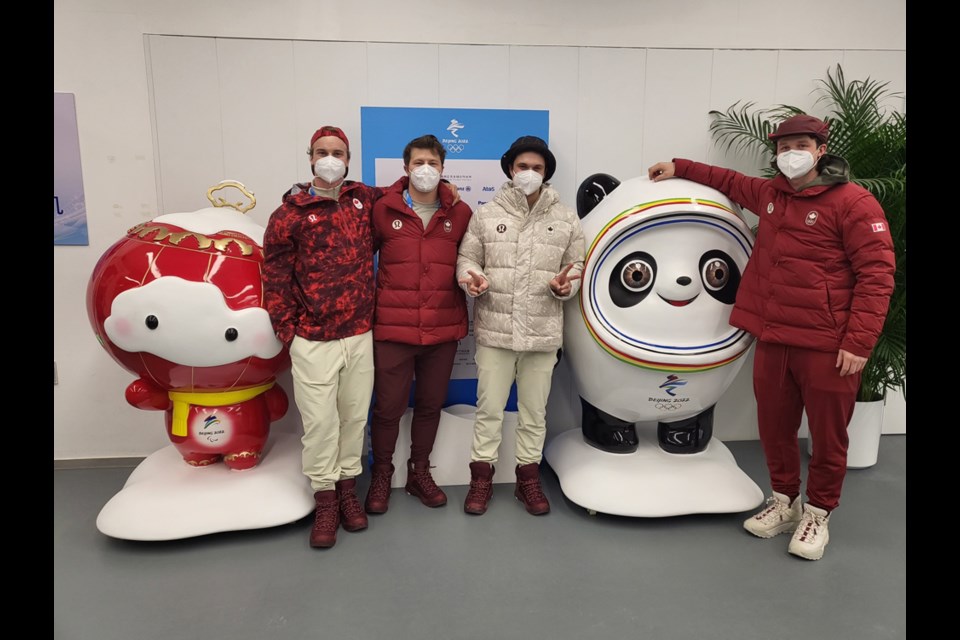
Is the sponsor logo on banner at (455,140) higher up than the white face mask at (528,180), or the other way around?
the sponsor logo on banner at (455,140)

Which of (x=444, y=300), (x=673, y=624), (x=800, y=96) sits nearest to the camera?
(x=673, y=624)

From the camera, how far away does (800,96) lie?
3156 millimetres

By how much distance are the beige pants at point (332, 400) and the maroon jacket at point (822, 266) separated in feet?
4.96

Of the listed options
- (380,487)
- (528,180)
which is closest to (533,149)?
(528,180)

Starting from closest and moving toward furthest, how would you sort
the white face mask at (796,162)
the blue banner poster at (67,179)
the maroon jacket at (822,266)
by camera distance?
1. the maroon jacket at (822,266)
2. the white face mask at (796,162)
3. the blue banner poster at (67,179)

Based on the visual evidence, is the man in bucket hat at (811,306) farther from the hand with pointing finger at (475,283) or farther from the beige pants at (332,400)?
the beige pants at (332,400)

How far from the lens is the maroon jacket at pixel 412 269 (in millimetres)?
2438

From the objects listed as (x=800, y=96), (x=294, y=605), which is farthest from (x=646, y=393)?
(x=800, y=96)

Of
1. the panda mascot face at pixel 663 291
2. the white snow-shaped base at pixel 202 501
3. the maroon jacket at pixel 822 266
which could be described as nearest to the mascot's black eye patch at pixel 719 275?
the panda mascot face at pixel 663 291

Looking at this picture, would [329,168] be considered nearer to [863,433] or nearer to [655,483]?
[655,483]

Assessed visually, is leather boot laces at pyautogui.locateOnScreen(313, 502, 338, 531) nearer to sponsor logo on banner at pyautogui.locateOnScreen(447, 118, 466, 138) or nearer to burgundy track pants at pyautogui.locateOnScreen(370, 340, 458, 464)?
burgundy track pants at pyautogui.locateOnScreen(370, 340, 458, 464)

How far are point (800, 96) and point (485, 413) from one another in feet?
7.48

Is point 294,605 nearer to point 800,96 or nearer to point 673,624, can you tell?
point 673,624

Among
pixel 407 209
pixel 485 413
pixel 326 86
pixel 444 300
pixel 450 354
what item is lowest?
pixel 485 413
